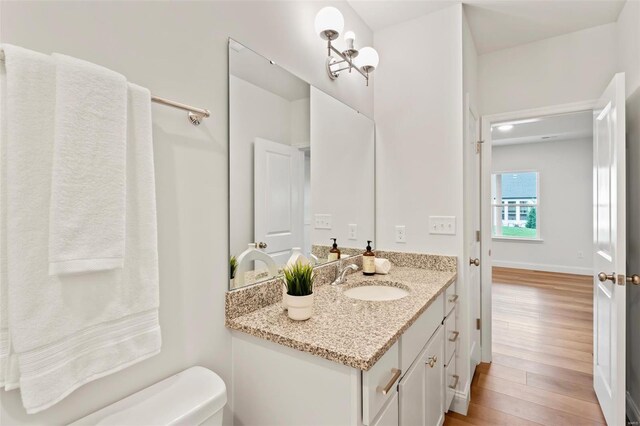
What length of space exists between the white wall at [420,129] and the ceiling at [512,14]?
110 millimetres

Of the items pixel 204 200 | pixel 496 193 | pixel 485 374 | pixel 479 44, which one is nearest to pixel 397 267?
pixel 485 374

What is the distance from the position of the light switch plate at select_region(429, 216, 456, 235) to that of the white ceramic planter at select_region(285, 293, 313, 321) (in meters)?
1.25

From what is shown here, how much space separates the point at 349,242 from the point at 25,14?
5.62 ft

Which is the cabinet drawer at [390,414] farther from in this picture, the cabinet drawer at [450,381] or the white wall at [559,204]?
the white wall at [559,204]

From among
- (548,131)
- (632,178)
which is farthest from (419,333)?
(548,131)

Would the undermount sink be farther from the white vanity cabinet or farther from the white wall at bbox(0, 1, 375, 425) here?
the white wall at bbox(0, 1, 375, 425)

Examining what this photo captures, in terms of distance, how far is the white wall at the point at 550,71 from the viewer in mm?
2291

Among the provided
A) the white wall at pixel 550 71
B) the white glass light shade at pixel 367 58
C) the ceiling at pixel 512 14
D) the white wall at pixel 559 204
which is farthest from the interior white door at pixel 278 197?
the white wall at pixel 559 204

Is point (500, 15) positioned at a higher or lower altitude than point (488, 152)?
higher

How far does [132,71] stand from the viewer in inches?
36.0

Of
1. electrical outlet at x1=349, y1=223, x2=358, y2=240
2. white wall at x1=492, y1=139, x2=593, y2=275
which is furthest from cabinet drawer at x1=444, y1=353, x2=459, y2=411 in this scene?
white wall at x1=492, y1=139, x2=593, y2=275

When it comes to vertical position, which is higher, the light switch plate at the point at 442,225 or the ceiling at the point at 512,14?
the ceiling at the point at 512,14

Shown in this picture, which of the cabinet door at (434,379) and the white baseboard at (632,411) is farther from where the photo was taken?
the white baseboard at (632,411)

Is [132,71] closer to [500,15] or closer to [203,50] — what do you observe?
[203,50]
